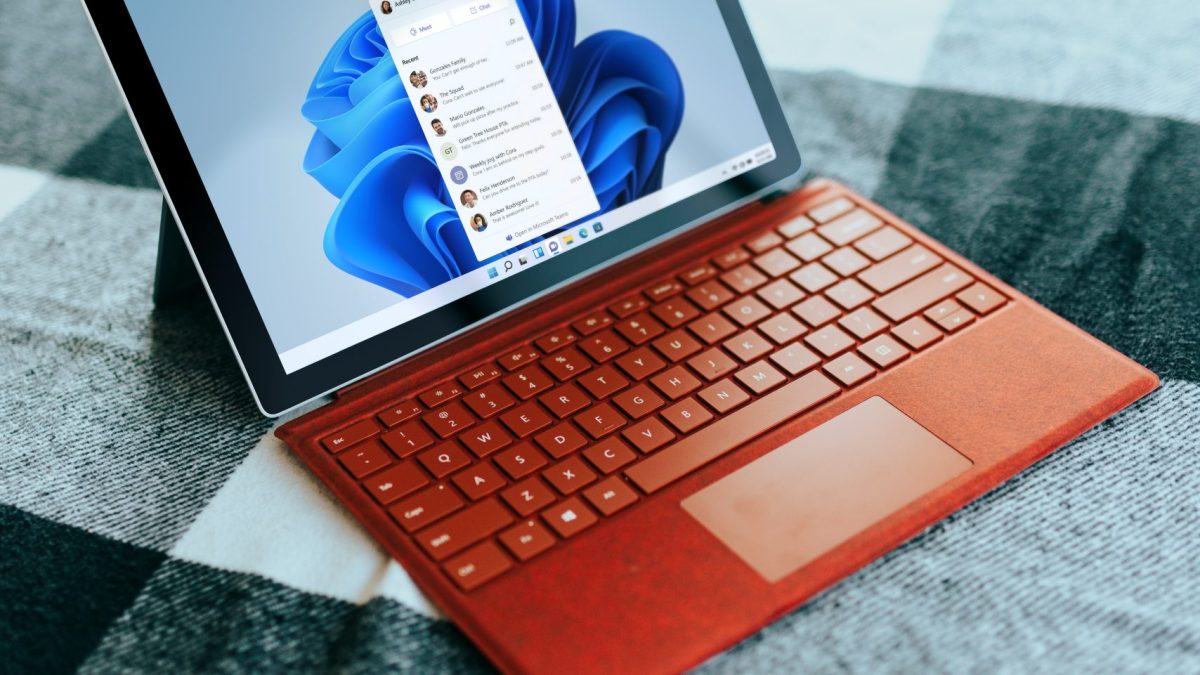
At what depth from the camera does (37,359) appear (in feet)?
2.05

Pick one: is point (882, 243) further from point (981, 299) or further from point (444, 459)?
point (444, 459)

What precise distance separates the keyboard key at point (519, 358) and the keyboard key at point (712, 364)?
0.09 m

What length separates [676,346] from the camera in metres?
0.61

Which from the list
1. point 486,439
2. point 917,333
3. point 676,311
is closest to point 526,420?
point 486,439

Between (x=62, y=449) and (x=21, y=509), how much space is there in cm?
4

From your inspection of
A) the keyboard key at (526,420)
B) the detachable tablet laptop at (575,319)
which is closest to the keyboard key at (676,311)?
the detachable tablet laptop at (575,319)

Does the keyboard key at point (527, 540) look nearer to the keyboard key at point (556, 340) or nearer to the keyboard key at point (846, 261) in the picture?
the keyboard key at point (556, 340)

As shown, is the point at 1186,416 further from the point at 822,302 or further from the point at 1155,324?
the point at 822,302

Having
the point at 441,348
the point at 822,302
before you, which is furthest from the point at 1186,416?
the point at 441,348

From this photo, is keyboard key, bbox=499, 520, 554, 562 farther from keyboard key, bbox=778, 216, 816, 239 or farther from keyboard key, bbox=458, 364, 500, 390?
keyboard key, bbox=778, 216, 816, 239

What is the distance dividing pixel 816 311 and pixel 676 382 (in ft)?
0.35

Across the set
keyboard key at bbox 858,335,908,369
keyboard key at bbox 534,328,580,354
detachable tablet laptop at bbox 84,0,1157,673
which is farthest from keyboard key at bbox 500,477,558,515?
keyboard key at bbox 858,335,908,369

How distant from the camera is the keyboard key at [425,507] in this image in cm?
50

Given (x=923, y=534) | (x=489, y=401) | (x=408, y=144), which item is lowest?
(x=923, y=534)
